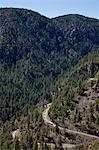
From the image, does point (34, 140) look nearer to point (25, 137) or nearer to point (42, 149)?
point (25, 137)

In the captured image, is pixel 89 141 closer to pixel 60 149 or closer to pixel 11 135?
pixel 60 149

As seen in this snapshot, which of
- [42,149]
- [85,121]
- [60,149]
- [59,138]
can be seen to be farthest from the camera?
[85,121]

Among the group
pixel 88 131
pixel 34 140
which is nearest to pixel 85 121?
pixel 88 131

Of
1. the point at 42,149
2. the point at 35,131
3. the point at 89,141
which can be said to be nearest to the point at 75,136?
the point at 89,141

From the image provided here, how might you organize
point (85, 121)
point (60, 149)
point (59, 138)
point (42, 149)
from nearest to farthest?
point (42, 149) < point (60, 149) < point (59, 138) < point (85, 121)

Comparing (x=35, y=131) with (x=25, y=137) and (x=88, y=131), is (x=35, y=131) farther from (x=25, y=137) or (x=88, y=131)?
(x=88, y=131)

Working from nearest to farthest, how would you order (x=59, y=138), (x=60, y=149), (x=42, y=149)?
(x=42, y=149) → (x=60, y=149) → (x=59, y=138)

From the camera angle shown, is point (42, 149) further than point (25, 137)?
No

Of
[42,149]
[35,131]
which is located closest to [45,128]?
[35,131]

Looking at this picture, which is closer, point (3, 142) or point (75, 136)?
point (3, 142)
